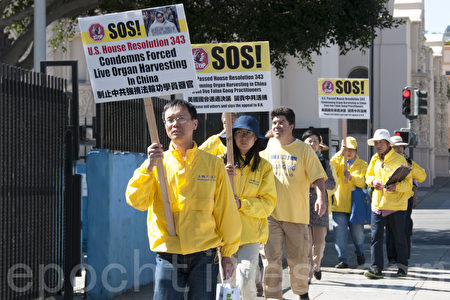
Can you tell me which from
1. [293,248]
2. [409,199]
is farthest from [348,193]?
[293,248]

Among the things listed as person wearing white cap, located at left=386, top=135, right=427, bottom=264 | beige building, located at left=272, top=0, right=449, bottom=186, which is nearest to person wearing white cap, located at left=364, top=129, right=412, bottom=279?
person wearing white cap, located at left=386, top=135, right=427, bottom=264

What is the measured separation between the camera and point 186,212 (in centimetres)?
527

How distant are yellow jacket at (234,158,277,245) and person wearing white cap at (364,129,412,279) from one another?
466cm

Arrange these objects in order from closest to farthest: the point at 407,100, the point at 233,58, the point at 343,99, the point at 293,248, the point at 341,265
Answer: the point at 293,248
the point at 233,58
the point at 341,265
the point at 343,99
the point at 407,100

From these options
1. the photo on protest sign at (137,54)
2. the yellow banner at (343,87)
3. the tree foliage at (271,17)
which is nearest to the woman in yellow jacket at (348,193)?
the yellow banner at (343,87)

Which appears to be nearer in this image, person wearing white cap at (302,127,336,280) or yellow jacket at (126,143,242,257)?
yellow jacket at (126,143,242,257)

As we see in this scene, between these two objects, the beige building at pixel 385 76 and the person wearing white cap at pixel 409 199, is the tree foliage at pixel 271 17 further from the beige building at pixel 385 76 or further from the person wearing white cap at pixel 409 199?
the beige building at pixel 385 76

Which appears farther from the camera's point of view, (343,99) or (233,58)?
(343,99)

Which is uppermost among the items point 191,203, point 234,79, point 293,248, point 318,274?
point 234,79

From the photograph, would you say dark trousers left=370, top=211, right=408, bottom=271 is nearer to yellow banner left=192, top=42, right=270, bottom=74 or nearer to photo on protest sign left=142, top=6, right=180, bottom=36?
yellow banner left=192, top=42, right=270, bottom=74

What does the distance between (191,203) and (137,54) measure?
128 cm

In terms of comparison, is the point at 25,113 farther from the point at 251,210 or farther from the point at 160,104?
the point at 160,104

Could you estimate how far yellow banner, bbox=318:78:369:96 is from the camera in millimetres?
14266

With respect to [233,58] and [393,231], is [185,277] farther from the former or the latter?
[393,231]
